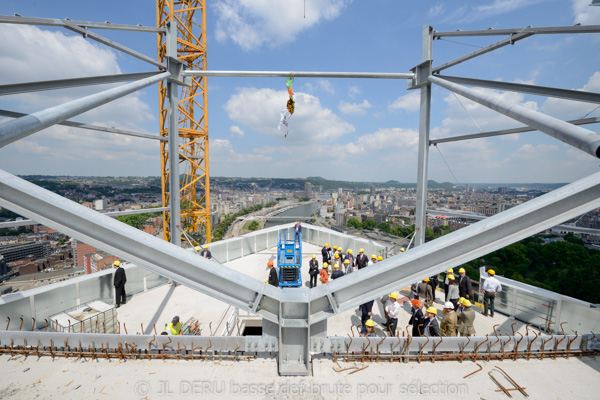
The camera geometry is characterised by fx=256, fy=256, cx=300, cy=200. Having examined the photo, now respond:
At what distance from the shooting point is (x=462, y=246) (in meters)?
2.57

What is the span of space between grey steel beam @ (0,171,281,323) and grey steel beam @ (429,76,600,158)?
357cm

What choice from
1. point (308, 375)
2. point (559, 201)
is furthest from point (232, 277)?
point (559, 201)

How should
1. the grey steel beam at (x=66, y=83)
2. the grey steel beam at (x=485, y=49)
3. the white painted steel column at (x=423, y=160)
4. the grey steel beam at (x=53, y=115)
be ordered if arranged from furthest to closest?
the white painted steel column at (x=423, y=160) < the grey steel beam at (x=485, y=49) < the grey steel beam at (x=66, y=83) < the grey steel beam at (x=53, y=115)

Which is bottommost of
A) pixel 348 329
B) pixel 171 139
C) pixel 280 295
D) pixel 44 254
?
pixel 44 254

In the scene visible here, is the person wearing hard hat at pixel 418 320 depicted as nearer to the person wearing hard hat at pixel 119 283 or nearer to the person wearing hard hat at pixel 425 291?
the person wearing hard hat at pixel 425 291

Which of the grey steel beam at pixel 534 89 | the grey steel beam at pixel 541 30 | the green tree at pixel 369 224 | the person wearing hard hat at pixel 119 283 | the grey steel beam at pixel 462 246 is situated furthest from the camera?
the green tree at pixel 369 224

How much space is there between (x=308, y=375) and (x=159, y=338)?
5.66 feet

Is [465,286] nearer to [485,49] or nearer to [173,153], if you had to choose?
[485,49]

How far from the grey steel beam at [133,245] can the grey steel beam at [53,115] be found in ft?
1.83

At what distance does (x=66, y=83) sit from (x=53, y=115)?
2.73 m

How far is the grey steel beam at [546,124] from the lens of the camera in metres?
2.64

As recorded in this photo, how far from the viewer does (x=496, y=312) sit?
752cm

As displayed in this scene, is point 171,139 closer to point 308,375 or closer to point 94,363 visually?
point 94,363

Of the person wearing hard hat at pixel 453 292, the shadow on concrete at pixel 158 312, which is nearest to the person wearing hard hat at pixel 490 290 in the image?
the person wearing hard hat at pixel 453 292
